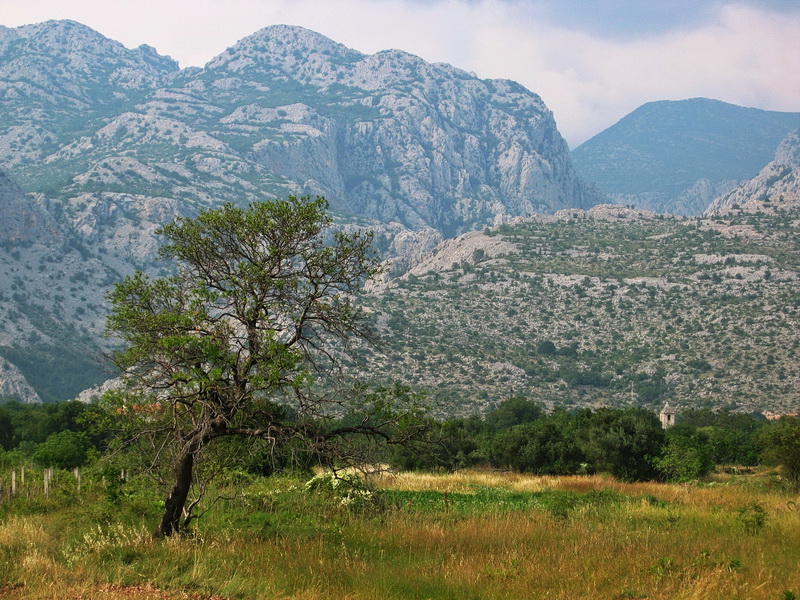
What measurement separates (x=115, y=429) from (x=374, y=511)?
602 centimetres

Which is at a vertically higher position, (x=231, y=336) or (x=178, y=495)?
(x=231, y=336)

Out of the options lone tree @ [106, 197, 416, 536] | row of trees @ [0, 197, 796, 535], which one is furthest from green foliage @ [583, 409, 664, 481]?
lone tree @ [106, 197, 416, 536]

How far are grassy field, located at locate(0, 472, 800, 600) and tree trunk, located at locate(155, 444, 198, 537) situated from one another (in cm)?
46

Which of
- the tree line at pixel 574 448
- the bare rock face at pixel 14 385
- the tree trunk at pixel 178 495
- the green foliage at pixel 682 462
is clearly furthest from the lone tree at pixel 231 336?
the bare rock face at pixel 14 385

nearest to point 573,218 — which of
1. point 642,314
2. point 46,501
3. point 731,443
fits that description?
point 642,314

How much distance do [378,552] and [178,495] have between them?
13.4 ft

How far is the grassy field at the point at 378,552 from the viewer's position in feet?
39.6

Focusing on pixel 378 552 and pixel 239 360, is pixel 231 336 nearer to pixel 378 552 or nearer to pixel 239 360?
pixel 239 360

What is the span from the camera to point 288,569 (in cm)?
1303

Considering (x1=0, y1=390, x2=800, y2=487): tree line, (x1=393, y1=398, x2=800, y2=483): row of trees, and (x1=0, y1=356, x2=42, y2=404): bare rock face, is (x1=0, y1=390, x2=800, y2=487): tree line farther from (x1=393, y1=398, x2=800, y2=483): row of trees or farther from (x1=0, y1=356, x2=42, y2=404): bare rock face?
(x1=0, y1=356, x2=42, y2=404): bare rock face

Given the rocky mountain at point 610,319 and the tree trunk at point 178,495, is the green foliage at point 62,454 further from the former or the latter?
the rocky mountain at point 610,319

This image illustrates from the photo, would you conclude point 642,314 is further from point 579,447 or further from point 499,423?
point 579,447

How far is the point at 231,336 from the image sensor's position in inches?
614

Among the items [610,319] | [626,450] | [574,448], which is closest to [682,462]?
[626,450]
